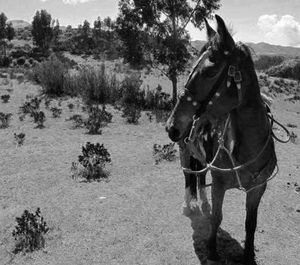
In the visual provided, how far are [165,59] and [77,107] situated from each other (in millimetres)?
4981

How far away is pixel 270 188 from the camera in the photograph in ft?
22.6

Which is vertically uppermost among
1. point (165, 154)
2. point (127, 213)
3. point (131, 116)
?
point (131, 116)

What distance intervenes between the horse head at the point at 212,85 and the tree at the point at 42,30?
174 feet

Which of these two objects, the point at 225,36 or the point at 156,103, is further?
the point at 156,103

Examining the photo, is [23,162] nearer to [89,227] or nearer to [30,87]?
[89,227]

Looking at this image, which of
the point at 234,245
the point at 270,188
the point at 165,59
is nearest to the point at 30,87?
the point at 165,59

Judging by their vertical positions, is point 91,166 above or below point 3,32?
below

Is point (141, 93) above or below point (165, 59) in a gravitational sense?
below

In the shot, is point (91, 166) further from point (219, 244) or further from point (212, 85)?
point (212, 85)

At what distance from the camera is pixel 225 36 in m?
2.68

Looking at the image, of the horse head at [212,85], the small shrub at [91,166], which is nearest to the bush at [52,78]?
the small shrub at [91,166]

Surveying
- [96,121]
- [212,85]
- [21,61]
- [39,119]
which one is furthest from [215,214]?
[21,61]

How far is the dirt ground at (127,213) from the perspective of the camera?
14.9 feet

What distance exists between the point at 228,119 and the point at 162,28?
1486cm
